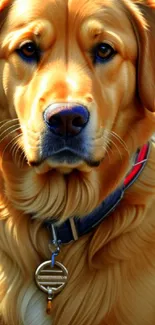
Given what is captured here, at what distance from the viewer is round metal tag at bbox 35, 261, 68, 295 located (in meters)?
5.82

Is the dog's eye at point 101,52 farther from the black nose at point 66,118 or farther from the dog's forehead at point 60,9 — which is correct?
the black nose at point 66,118

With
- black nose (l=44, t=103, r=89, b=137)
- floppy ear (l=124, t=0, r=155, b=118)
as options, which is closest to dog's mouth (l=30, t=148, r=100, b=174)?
black nose (l=44, t=103, r=89, b=137)

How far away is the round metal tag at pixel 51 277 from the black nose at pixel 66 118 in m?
0.87

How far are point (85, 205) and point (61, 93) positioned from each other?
30.4 inches

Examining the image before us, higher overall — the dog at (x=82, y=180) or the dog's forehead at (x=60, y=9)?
the dog's forehead at (x=60, y=9)

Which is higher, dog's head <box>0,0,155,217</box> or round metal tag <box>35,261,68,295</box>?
dog's head <box>0,0,155,217</box>

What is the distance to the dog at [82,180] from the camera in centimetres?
549

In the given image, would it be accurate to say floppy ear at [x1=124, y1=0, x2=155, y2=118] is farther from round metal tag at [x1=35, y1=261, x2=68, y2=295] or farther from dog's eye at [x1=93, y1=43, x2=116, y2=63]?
round metal tag at [x1=35, y1=261, x2=68, y2=295]

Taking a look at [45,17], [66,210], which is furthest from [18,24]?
[66,210]

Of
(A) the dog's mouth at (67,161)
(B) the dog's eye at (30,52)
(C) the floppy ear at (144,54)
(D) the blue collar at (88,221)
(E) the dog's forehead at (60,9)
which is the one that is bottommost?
(D) the blue collar at (88,221)

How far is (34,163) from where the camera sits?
5480mm

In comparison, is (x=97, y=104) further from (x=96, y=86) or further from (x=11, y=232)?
(x=11, y=232)

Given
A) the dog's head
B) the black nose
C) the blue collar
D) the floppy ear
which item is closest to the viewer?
the black nose

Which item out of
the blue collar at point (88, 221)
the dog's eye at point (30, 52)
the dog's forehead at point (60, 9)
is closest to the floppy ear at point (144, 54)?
the dog's forehead at point (60, 9)
